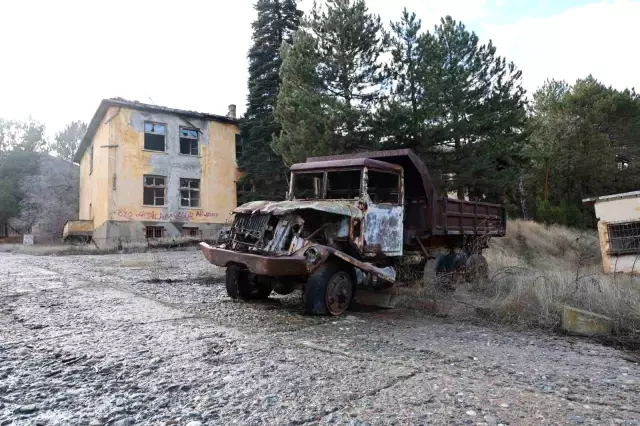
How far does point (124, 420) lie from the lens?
290 cm

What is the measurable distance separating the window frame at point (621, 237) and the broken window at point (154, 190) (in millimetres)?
19956

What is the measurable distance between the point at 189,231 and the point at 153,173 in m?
3.58

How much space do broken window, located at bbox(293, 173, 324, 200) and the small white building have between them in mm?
10983

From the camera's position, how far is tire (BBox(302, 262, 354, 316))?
6168 millimetres

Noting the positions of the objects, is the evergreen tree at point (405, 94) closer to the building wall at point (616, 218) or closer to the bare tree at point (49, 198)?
the building wall at point (616, 218)

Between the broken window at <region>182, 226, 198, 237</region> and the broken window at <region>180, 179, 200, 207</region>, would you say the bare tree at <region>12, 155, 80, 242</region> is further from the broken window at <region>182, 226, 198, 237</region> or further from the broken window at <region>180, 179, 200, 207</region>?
the broken window at <region>182, 226, 198, 237</region>

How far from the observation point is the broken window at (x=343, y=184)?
7039 millimetres

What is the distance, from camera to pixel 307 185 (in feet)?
25.7

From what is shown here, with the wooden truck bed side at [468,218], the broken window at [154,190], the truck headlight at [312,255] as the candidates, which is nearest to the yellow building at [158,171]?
the broken window at [154,190]

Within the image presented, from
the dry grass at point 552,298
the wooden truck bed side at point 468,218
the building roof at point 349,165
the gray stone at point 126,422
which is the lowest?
the gray stone at point 126,422

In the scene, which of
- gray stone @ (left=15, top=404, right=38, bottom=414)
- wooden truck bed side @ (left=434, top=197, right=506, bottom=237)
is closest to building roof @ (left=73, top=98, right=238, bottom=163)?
wooden truck bed side @ (left=434, top=197, right=506, bottom=237)

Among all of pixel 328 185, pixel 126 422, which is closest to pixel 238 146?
pixel 328 185

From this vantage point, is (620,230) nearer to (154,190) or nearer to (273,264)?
(273,264)

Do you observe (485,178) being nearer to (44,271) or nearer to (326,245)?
(326,245)
